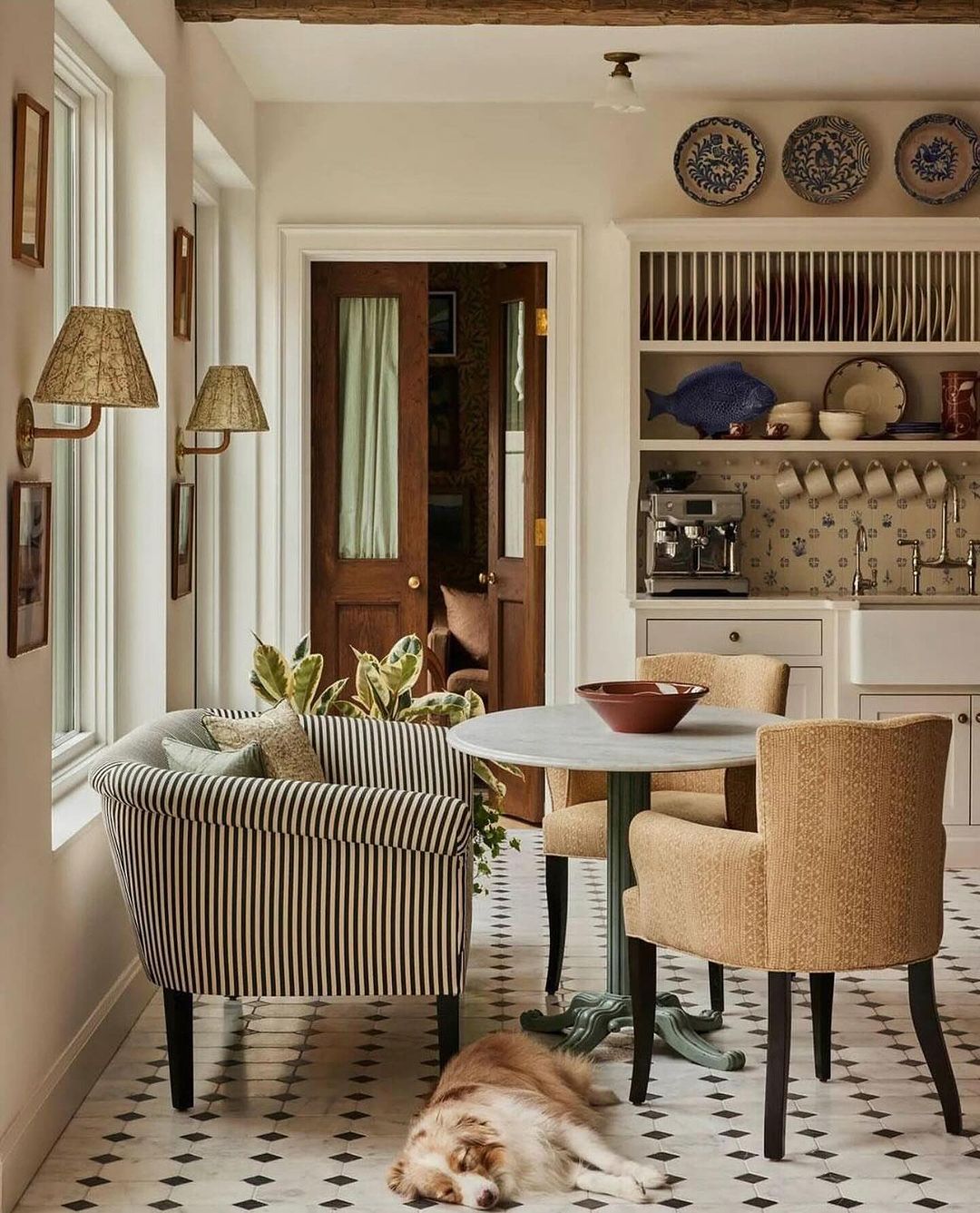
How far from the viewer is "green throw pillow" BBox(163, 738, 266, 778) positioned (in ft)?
11.2

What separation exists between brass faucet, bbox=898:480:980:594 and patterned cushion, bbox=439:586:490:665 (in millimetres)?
2263

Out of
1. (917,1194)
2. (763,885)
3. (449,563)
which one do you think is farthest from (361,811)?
(449,563)

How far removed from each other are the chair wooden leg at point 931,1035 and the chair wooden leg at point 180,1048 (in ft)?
4.98

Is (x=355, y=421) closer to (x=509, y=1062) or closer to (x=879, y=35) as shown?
(x=879, y=35)

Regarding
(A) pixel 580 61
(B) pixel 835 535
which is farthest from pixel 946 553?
(A) pixel 580 61

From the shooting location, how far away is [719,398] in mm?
5840

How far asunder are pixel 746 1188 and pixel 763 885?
Result: 1.86 feet

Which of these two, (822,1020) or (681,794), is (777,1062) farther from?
(681,794)

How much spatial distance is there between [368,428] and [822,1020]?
11.1 feet

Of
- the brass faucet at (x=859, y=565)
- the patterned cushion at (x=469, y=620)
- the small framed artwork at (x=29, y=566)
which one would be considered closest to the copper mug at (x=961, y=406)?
the brass faucet at (x=859, y=565)

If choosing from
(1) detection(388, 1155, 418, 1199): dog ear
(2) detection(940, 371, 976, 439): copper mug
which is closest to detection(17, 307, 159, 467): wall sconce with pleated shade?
(1) detection(388, 1155, 418, 1199): dog ear

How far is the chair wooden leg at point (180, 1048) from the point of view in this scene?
332cm

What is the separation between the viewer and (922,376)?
5961 mm

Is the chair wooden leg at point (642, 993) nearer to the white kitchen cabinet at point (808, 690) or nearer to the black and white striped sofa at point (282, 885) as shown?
the black and white striped sofa at point (282, 885)
